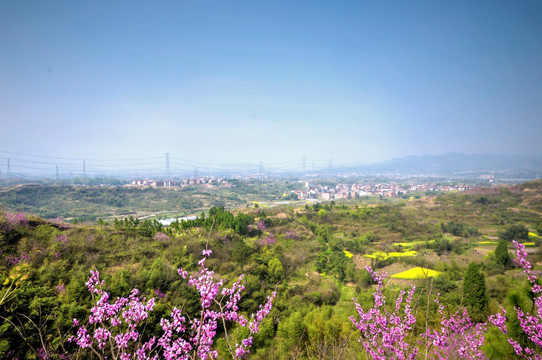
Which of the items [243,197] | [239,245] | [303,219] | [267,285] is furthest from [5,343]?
[243,197]

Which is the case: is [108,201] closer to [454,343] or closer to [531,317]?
[454,343]

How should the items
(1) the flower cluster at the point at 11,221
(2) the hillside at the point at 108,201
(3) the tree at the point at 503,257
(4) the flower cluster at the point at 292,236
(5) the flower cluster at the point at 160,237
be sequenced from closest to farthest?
(1) the flower cluster at the point at 11,221, (5) the flower cluster at the point at 160,237, (3) the tree at the point at 503,257, (4) the flower cluster at the point at 292,236, (2) the hillside at the point at 108,201

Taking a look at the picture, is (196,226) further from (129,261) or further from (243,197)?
(243,197)

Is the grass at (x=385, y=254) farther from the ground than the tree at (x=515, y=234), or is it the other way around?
the tree at (x=515, y=234)

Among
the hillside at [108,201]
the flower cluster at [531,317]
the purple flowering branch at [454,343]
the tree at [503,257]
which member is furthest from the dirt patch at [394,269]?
the hillside at [108,201]

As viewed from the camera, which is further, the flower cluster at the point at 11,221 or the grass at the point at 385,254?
the grass at the point at 385,254

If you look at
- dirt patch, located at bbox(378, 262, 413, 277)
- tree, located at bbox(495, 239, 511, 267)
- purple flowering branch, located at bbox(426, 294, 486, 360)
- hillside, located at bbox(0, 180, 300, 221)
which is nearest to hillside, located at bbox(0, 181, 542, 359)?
dirt patch, located at bbox(378, 262, 413, 277)

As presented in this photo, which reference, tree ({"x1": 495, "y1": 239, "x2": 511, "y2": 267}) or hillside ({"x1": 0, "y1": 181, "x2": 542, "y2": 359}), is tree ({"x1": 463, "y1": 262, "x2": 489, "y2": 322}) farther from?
tree ({"x1": 495, "y1": 239, "x2": 511, "y2": 267})

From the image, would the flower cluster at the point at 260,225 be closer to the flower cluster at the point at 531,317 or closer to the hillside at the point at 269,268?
the hillside at the point at 269,268
